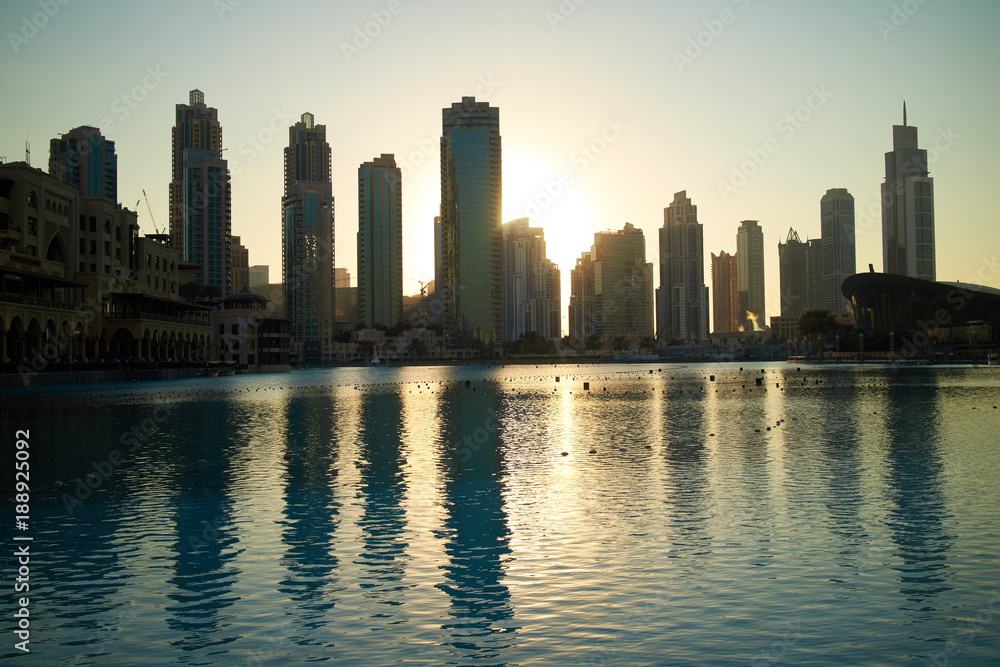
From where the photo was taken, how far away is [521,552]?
54.2 ft

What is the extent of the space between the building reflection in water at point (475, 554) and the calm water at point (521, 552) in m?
0.07

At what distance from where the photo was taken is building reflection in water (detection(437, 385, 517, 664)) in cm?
1151

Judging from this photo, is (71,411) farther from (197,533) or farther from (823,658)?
(823,658)

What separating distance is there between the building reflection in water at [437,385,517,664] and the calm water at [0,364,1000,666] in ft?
Answer: 0.23

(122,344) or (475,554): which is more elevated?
(122,344)

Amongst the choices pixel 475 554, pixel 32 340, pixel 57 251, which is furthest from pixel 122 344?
pixel 475 554

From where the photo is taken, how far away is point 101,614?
12.9 meters

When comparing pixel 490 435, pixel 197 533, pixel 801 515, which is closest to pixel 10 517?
pixel 197 533

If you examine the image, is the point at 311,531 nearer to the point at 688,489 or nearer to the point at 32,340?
the point at 688,489

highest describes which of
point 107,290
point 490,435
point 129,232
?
point 129,232

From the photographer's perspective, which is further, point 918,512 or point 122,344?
point 122,344

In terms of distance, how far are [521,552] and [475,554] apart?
3.17 feet

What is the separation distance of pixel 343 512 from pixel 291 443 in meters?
18.0

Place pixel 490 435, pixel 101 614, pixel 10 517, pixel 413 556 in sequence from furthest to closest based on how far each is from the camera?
pixel 490 435 < pixel 10 517 < pixel 413 556 < pixel 101 614
